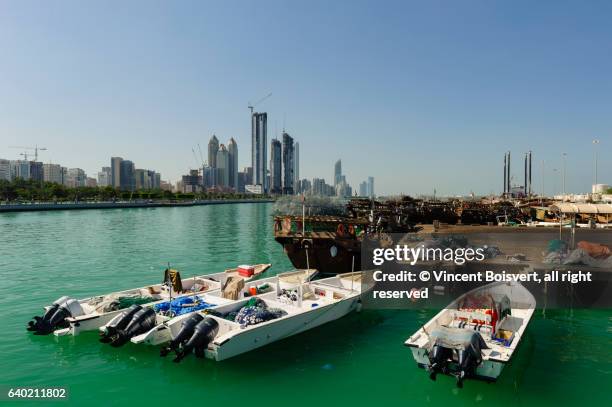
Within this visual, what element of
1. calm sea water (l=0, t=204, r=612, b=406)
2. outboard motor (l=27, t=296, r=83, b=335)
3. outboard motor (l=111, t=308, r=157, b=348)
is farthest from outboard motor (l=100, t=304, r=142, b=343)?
outboard motor (l=27, t=296, r=83, b=335)

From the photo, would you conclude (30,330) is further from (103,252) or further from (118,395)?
(103,252)

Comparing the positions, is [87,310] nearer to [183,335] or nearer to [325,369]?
[183,335]

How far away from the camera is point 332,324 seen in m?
20.5

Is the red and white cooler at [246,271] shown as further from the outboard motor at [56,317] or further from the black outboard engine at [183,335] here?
the black outboard engine at [183,335]

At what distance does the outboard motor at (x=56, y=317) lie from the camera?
703 inches

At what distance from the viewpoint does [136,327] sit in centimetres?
1662

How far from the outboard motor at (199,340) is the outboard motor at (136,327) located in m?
2.56

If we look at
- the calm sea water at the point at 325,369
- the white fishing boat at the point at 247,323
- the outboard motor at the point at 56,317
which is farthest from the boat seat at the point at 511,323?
the outboard motor at the point at 56,317

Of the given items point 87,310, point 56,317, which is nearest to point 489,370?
point 87,310

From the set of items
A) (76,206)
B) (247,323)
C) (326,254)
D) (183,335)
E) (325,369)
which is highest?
(76,206)

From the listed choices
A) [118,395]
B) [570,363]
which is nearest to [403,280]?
[570,363]

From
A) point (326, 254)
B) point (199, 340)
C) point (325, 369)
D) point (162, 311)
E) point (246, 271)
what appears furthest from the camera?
point (326, 254)

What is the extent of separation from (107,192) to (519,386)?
594 ft

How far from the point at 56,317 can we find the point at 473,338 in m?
17.8
